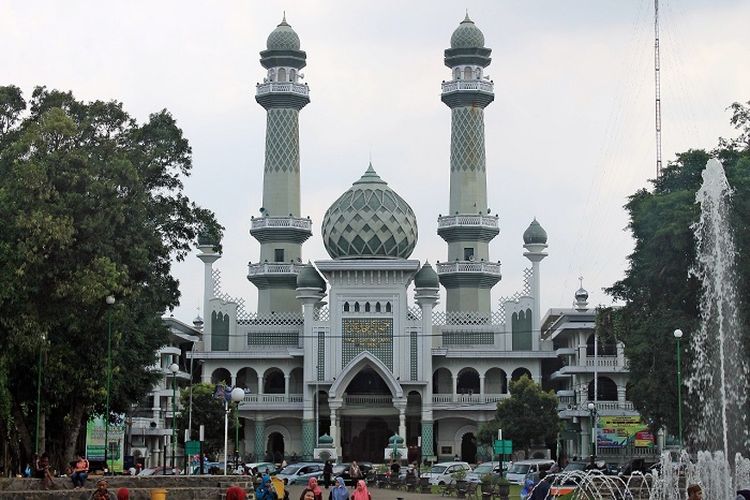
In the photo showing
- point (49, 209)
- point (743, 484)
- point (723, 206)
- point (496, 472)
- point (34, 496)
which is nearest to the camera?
point (34, 496)

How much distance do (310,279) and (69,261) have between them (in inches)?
1952

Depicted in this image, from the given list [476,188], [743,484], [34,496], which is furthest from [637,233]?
[476,188]

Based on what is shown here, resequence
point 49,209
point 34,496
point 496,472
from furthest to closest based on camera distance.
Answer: point 496,472, point 49,209, point 34,496

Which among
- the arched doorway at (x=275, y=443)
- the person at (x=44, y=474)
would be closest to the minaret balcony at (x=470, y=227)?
the arched doorway at (x=275, y=443)

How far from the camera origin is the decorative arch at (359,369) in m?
86.6

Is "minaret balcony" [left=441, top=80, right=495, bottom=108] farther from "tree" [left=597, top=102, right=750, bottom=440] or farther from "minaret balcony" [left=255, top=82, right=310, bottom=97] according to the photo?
"tree" [left=597, top=102, right=750, bottom=440]

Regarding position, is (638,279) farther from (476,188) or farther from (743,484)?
(476,188)

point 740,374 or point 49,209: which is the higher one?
point 49,209

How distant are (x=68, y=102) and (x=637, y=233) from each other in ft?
64.4

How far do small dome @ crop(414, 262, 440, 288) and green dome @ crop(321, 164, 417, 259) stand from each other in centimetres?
253

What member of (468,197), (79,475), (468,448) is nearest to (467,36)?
(468,197)

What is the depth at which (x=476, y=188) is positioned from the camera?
308 feet

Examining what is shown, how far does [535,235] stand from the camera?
92.7 metres

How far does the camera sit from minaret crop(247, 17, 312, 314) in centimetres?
9494
